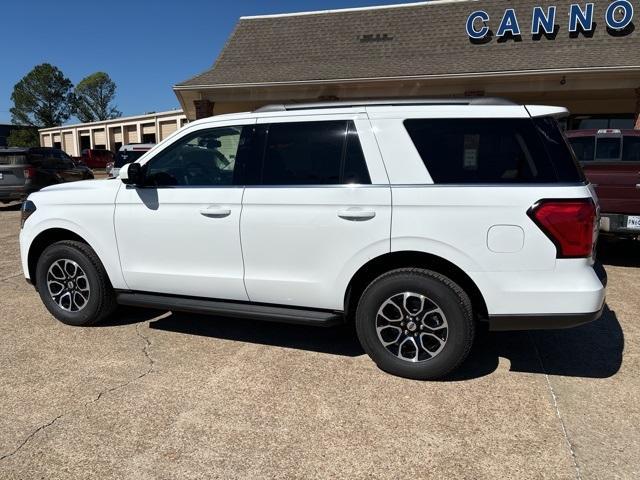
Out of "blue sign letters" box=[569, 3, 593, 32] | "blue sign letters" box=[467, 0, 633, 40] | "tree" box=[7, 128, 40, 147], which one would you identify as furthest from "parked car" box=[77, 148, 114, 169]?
"tree" box=[7, 128, 40, 147]

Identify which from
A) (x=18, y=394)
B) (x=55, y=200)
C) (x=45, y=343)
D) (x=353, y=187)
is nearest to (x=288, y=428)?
(x=353, y=187)

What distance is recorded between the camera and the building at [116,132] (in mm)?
40188

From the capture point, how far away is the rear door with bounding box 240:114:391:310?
3445 mm

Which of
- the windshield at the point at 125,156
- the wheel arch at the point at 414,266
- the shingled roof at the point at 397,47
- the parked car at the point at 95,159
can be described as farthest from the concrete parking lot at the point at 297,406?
the parked car at the point at 95,159

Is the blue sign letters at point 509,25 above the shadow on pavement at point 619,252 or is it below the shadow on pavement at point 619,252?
above

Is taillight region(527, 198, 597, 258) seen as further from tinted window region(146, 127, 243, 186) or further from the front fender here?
the front fender

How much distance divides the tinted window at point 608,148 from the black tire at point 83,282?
6609mm

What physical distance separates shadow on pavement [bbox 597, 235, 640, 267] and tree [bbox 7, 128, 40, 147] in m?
76.7

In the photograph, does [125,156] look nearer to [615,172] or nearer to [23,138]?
[615,172]

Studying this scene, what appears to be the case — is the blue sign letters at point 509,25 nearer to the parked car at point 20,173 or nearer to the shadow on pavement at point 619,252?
the shadow on pavement at point 619,252

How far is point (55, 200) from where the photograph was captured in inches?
175

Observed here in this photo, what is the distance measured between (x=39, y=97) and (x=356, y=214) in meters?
93.3

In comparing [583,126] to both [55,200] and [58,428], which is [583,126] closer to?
[55,200]

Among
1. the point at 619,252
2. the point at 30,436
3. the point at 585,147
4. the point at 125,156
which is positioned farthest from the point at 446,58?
the point at 30,436
